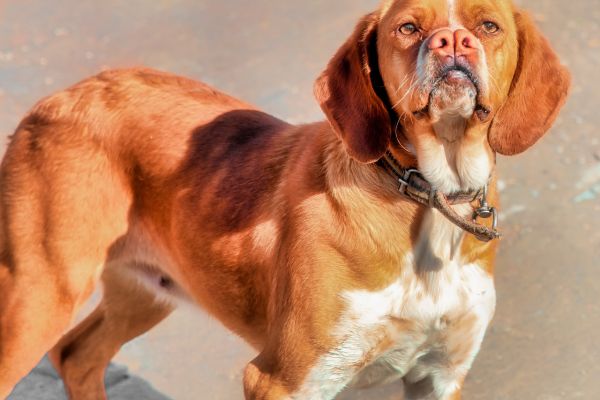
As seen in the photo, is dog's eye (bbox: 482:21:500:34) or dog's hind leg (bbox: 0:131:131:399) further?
dog's hind leg (bbox: 0:131:131:399)

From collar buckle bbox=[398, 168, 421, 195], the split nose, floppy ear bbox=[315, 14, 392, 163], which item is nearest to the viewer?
the split nose

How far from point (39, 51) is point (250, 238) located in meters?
4.16

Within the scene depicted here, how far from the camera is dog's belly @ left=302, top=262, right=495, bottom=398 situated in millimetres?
4109

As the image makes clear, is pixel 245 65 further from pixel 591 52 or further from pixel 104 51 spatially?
pixel 591 52

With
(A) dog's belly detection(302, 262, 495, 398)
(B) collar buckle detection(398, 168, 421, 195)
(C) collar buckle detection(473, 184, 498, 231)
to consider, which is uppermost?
(B) collar buckle detection(398, 168, 421, 195)

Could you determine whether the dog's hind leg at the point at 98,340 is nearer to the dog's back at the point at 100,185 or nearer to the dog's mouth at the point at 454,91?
the dog's back at the point at 100,185

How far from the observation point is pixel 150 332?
236 inches

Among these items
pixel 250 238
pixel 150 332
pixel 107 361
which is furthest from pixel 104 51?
pixel 250 238

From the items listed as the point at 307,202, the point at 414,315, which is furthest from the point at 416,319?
the point at 307,202

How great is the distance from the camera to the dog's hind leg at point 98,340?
5.30 meters

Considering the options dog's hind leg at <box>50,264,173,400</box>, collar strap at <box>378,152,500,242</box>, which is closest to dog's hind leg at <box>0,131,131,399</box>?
dog's hind leg at <box>50,264,173,400</box>

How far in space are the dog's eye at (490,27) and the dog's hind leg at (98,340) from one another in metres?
2.04

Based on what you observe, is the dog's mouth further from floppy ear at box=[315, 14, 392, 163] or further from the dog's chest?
the dog's chest

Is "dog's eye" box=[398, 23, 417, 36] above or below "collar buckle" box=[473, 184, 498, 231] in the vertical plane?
above
